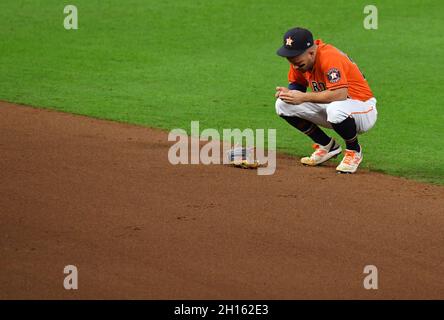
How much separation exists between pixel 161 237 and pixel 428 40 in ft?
29.3

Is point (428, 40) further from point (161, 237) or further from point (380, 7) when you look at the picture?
point (161, 237)

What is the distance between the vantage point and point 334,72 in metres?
8.41

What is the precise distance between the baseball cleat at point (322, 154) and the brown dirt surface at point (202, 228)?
0.12 m

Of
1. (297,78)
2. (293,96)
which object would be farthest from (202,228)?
(297,78)

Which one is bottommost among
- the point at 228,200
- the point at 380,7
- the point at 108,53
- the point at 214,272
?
the point at 214,272

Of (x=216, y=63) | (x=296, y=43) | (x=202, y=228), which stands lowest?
(x=202, y=228)

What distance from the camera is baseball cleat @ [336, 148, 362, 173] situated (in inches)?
339

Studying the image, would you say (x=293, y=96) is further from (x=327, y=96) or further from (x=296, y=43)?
(x=296, y=43)

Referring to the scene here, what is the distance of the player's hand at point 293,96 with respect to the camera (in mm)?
8531

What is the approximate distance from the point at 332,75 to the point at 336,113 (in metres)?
0.35

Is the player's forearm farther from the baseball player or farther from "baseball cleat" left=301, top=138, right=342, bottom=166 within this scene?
"baseball cleat" left=301, top=138, right=342, bottom=166

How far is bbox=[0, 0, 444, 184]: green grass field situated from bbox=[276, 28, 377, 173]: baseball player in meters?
0.44

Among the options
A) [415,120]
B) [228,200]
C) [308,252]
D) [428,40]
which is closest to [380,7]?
[428,40]

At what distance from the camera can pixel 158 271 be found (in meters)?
6.00
